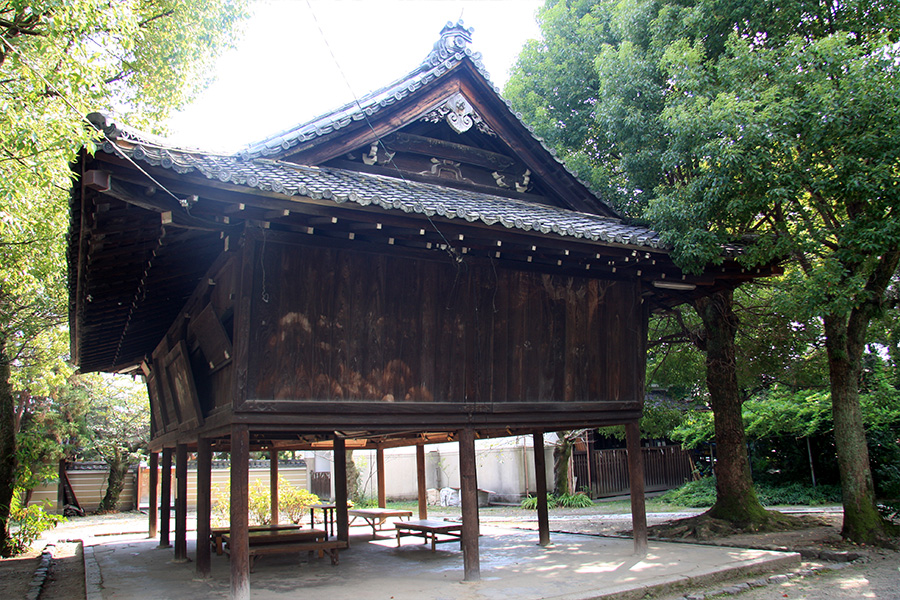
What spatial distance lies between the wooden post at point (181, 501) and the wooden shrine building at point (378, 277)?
5 cm

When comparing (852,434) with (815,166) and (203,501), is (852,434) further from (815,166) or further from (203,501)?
(203,501)

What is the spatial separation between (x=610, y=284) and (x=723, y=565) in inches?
170

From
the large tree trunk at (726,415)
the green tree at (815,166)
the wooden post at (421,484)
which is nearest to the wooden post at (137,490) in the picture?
the wooden post at (421,484)

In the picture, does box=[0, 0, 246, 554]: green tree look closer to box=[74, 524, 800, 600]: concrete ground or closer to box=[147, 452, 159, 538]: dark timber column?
box=[147, 452, 159, 538]: dark timber column

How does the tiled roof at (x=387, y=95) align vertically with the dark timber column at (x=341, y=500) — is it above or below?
above

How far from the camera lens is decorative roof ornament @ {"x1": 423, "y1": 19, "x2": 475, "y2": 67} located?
32.0 feet

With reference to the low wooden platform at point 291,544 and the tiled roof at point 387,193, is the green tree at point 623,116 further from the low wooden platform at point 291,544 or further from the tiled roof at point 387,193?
the low wooden platform at point 291,544

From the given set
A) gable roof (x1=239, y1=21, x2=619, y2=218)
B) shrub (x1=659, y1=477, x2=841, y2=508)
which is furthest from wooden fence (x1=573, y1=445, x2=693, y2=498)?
gable roof (x1=239, y1=21, x2=619, y2=218)

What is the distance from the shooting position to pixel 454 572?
9.14 metres

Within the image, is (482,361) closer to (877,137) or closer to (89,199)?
(89,199)

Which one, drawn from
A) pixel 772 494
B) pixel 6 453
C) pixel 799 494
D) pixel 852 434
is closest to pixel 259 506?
pixel 6 453

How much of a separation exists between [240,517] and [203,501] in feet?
8.85

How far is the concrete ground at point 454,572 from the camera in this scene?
778 centimetres

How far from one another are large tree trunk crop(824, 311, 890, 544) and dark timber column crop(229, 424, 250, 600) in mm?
9502
